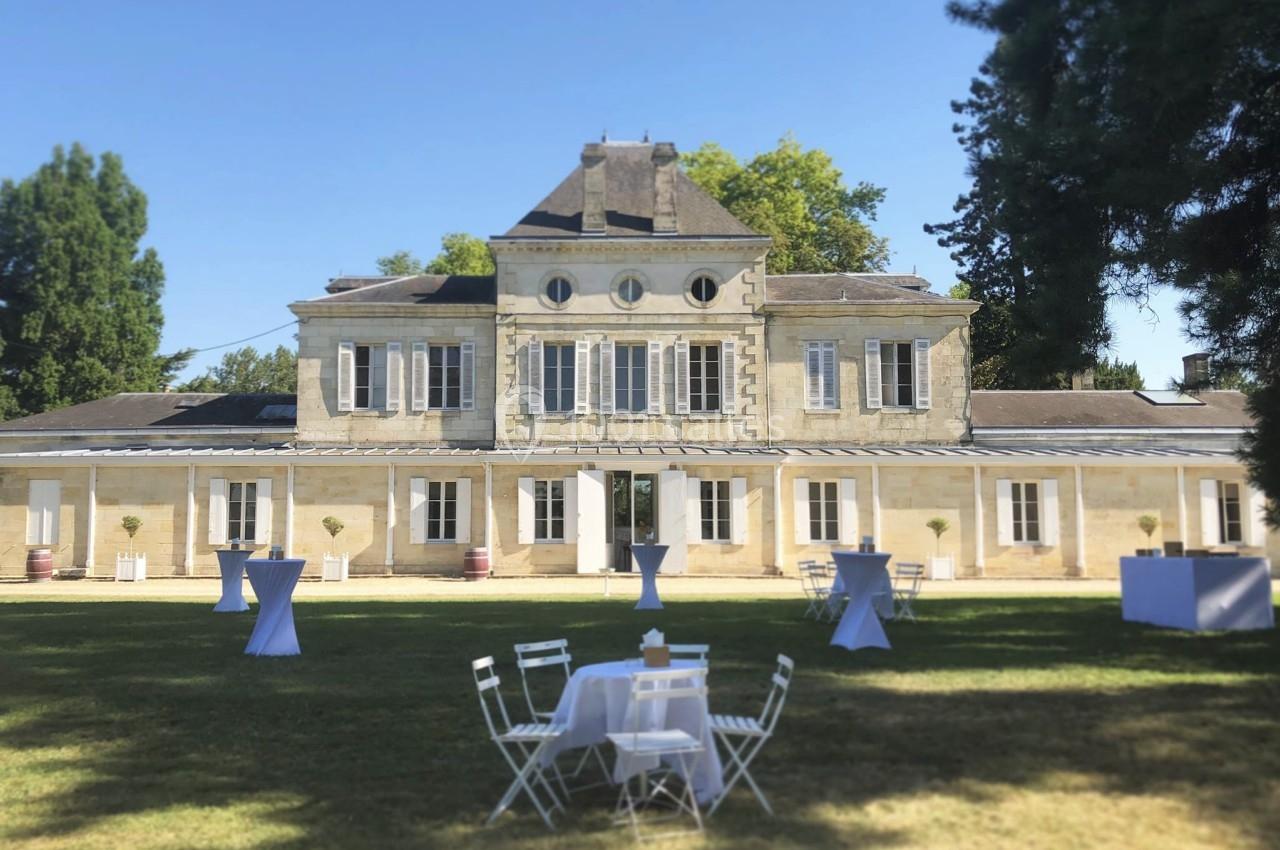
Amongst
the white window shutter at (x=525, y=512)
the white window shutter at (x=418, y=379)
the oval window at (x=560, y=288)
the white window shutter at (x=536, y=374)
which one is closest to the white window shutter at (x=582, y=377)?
the white window shutter at (x=536, y=374)

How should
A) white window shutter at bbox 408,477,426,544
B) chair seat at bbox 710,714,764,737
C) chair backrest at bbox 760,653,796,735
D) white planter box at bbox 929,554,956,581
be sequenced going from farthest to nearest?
white window shutter at bbox 408,477,426,544 → white planter box at bbox 929,554,956,581 → chair backrest at bbox 760,653,796,735 → chair seat at bbox 710,714,764,737

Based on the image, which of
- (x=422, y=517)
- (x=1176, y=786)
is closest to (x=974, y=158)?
(x=1176, y=786)

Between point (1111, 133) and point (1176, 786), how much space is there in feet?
17.1

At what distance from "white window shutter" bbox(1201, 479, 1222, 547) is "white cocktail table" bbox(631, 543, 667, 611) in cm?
1127

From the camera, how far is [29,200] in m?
31.8

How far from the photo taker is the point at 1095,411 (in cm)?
2055

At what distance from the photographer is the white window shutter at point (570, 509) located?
60.5 ft

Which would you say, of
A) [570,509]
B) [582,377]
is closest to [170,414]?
[582,377]

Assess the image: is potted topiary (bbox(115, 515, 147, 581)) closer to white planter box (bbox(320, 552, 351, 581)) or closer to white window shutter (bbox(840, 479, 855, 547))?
white planter box (bbox(320, 552, 351, 581))

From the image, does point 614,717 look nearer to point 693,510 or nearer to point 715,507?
point 693,510

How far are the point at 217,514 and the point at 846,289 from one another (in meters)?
13.1

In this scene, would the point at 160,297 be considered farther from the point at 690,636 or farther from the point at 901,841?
the point at 901,841

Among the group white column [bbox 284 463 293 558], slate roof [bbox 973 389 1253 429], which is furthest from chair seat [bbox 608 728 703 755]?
slate roof [bbox 973 389 1253 429]

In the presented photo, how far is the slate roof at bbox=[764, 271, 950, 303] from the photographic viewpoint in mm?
→ 19812
